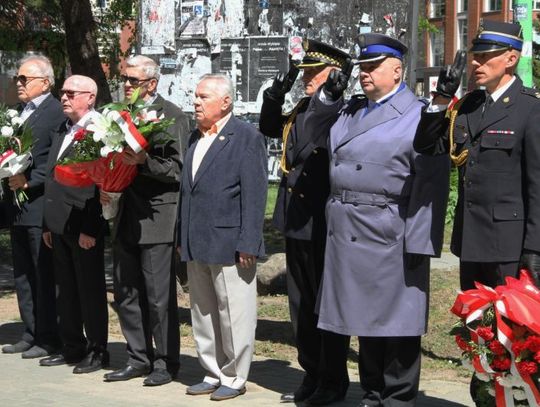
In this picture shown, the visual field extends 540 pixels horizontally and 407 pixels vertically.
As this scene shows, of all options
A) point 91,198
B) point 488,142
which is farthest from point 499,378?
point 91,198

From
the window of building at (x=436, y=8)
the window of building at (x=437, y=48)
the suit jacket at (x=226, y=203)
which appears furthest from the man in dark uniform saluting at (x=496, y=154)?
the window of building at (x=436, y=8)

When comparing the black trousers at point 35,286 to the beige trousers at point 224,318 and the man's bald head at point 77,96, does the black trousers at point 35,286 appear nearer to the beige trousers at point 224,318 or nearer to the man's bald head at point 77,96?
the man's bald head at point 77,96

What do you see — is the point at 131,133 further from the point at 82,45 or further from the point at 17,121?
the point at 82,45

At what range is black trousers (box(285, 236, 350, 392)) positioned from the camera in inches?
275

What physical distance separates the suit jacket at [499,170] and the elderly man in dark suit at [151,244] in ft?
7.22

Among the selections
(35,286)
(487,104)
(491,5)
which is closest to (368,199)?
(487,104)

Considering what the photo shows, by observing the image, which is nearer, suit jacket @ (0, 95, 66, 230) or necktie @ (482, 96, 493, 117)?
necktie @ (482, 96, 493, 117)

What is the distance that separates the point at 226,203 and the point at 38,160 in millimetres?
2129

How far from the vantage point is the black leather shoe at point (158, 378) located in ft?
24.8

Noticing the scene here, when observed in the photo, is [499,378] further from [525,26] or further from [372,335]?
[525,26]

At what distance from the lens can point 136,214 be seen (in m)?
7.56

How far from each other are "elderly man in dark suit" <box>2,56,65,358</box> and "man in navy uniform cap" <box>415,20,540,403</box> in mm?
3678

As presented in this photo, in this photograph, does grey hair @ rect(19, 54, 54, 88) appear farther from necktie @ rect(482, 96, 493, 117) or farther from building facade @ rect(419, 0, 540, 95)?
building facade @ rect(419, 0, 540, 95)

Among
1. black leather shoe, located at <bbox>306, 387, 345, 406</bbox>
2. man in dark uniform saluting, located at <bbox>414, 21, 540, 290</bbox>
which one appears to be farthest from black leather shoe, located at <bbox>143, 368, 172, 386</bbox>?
man in dark uniform saluting, located at <bbox>414, 21, 540, 290</bbox>
